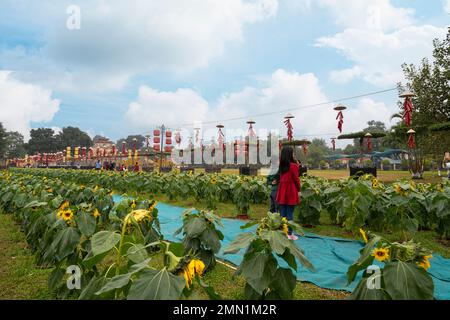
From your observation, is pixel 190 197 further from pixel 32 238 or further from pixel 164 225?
pixel 32 238

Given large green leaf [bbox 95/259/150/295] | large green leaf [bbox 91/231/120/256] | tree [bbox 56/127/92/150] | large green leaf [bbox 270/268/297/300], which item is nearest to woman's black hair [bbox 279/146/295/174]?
large green leaf [bbox 270/268/297/300]

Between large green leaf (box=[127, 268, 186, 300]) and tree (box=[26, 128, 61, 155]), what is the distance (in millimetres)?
93429

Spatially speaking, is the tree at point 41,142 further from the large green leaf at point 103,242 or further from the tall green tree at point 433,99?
the large green leaf at point 103,242

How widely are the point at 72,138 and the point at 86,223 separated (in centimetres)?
9486

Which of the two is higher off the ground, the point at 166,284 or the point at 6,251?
the point at 166,284

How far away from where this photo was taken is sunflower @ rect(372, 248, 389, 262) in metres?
1.62

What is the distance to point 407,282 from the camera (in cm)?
147

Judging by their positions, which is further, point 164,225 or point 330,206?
point 164,225

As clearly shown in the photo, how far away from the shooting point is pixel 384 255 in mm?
1627

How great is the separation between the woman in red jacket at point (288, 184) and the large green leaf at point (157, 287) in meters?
4.03

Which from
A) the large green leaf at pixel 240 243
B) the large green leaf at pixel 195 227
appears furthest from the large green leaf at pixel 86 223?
the large green leaf at pixel 240 243

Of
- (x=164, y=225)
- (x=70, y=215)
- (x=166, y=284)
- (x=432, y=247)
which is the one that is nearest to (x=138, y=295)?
(x=166, y=284)

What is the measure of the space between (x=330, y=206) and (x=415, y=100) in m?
18.9

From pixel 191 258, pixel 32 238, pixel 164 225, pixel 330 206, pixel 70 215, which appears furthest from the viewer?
pixel 164 225
